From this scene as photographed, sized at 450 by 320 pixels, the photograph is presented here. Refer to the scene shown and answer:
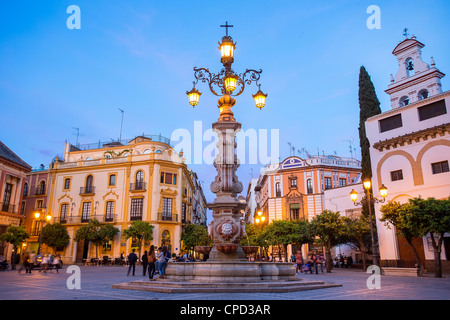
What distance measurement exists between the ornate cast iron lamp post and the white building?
15.5 meters

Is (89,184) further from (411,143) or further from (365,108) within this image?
(411,143)

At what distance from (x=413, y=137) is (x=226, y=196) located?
57.6 ft

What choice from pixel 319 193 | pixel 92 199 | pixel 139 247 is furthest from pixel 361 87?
pixel 92 199

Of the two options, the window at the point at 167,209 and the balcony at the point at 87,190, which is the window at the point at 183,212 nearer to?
the window at the point at 167,209

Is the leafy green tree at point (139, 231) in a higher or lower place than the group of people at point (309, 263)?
higher

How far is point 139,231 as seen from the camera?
36.3 meters

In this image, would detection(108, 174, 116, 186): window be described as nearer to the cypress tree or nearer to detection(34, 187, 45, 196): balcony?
detection(34, 187, 45, 196): balcony

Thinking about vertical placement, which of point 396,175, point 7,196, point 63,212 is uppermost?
point 396,175

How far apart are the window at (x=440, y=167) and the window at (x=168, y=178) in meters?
28.0

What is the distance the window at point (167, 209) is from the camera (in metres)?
40.7

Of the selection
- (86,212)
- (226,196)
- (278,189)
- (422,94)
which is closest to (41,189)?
(86,212)

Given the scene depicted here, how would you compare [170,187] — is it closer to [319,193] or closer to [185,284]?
[319,193]

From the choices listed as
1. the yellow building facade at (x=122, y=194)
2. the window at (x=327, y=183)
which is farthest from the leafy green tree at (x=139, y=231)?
the window at (x=327, y=183)

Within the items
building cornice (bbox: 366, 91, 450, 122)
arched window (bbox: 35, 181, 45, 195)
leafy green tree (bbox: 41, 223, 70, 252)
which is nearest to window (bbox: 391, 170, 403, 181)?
building cornice (bbox: 366, 91, 450, 122)
